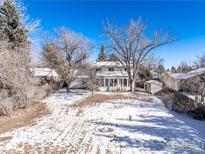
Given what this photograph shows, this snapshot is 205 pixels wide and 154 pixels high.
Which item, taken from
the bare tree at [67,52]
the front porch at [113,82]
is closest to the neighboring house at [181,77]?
the front porch at [113,82]

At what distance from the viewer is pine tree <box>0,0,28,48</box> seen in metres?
18.0

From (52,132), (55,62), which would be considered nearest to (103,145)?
(52,132)

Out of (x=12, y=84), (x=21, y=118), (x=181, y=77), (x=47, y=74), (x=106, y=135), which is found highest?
(x=47, y=74)

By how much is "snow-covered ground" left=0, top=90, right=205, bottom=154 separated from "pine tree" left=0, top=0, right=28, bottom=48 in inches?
378

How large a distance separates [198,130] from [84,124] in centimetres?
631

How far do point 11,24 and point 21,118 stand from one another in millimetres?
10516

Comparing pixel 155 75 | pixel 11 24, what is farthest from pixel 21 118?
pixel 155 75

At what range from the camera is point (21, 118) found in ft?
41.1

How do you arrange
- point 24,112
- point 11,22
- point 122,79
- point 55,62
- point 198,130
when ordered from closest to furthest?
point 198,130 → point 24,112 → point 11,22 → point 55,62 → point 122,79

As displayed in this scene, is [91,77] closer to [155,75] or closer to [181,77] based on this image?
[181,77]

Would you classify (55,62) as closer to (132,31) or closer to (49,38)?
(49,38)

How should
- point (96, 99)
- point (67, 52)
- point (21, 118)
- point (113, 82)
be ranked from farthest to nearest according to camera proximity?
point (113, 82) → point (67, 52) → point (96, 99) → point (21, 118)

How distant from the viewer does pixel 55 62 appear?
2650 centimetres

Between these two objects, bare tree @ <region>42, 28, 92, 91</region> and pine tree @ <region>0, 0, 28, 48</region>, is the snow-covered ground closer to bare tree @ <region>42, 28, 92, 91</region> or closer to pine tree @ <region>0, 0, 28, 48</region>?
pine tree @ <region>0, 0, 28, 48</region>
